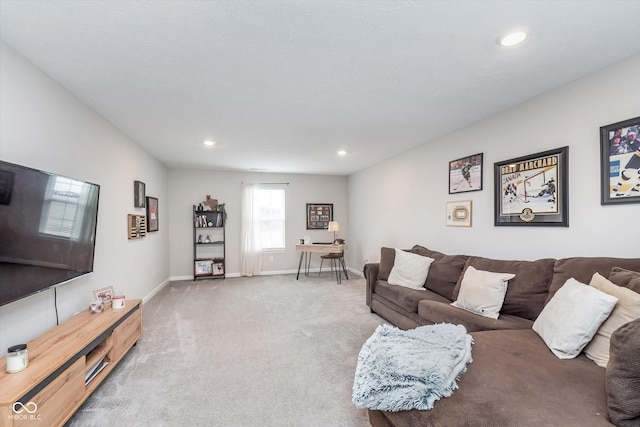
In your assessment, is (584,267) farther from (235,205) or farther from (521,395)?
(235,205)

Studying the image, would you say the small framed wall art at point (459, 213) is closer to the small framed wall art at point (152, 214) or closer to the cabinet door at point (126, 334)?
the cabinet door at point (126, 334)

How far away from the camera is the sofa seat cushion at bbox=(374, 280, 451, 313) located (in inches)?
114

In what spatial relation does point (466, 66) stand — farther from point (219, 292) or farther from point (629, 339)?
point (219, 292)

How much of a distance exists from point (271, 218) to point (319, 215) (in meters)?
1.11

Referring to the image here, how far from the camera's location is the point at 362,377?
1.38 metres

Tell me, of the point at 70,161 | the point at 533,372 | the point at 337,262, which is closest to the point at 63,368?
the point at 70,161

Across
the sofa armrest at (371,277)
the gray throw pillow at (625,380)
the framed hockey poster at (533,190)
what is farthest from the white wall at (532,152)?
the gray throw pillow at (625,380)

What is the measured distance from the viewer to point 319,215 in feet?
22.1

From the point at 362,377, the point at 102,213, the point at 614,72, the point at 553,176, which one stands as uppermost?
the point at 614,72

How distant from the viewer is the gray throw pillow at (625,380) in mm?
1023

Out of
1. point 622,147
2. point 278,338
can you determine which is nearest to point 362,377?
point 278,338

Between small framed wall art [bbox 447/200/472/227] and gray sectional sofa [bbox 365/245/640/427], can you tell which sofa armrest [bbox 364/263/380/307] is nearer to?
small framed wall art [bbox 447/200/472/227]

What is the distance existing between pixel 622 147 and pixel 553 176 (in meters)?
0.48

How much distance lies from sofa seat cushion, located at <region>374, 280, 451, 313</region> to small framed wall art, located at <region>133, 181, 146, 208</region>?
3.42 metres
